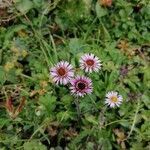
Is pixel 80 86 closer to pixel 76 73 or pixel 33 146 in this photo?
pixel 76 73

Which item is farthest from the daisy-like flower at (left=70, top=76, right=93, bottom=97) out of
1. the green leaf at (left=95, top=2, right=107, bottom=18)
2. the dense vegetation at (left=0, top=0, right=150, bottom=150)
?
the green leaf at (left=95, top=2, right=107, bottom=18)

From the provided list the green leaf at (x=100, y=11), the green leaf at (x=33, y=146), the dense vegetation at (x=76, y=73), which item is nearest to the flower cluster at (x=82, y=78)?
the dense vegetation at (x=76, y=73)

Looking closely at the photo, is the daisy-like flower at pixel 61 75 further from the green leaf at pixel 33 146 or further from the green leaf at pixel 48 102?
the green leaf at pixel 33 146

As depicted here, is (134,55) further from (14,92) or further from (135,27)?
(14,92)

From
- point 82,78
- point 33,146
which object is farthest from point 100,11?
point 33,146

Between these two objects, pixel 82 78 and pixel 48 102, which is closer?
pixel 82 78

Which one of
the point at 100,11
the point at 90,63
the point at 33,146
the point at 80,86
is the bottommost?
the point at 33,146

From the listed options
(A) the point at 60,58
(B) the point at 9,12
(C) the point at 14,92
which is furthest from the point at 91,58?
(B) the point at 9,12
